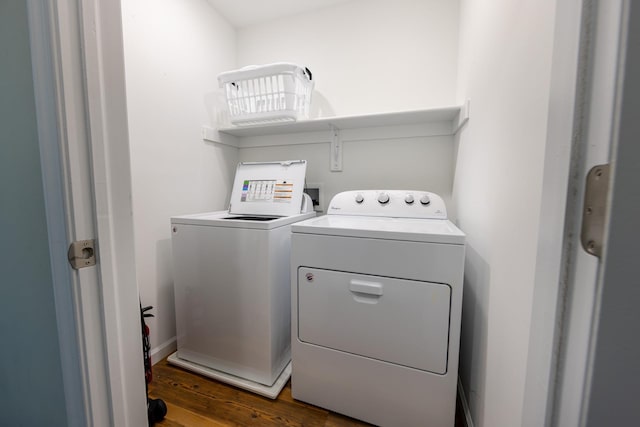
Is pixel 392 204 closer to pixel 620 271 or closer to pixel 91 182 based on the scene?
pixel 620 271

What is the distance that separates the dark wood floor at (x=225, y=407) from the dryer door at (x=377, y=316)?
36 cm

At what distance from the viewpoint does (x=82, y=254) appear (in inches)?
21.5

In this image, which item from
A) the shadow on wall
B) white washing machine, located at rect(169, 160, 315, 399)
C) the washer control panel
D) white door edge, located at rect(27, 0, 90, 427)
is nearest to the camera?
white door edge, located at rect(27, 0, 90, 427)

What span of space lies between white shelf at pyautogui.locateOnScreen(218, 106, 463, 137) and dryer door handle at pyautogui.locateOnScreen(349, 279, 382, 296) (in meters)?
1.04

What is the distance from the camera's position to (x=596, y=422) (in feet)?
0.92

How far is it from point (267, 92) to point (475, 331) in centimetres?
181

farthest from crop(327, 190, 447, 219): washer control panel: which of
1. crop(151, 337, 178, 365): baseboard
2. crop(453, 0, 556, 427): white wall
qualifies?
crop(151, 337, 178, 365): baseboard

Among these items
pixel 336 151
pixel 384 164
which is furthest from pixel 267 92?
pixel 384 164

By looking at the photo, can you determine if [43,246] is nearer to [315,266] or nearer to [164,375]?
[315,266]

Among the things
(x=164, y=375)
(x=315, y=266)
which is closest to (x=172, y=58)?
(x=315, y=266)

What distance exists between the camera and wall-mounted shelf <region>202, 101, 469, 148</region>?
4.97 feet

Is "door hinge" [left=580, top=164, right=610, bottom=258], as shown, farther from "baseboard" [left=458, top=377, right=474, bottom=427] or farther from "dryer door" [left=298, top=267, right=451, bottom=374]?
"baseboard" [left=458, top=377, right=474, bottom=427]

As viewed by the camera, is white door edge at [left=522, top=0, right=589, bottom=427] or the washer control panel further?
the washer control panel

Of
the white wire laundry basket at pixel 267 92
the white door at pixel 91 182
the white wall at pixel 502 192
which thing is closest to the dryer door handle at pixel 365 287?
the white wall at pixel 502 192
